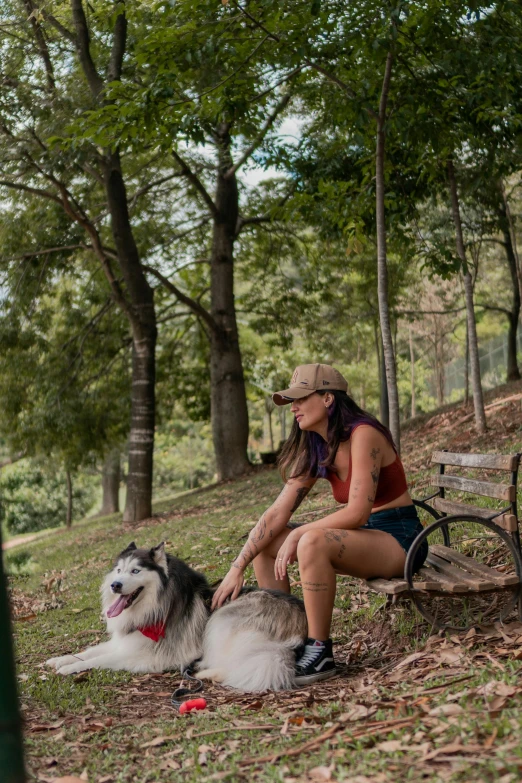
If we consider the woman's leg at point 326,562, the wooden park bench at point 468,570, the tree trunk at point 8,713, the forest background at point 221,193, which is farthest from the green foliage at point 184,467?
the tree trunk at point 8,713

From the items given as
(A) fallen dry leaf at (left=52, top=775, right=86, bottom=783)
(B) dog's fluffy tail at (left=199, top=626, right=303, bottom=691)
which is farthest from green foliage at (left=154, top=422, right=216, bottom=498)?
(A) fallen dry leaf at (left=52, top=775, right=86, bottom=783)

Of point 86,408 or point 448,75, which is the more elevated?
point 448,75

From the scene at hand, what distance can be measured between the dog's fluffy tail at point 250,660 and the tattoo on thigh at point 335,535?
0.72 metres

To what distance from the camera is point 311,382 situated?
4883mm

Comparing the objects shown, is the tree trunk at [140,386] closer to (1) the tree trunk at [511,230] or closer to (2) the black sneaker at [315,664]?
(1) the tree trunk at [511,230]

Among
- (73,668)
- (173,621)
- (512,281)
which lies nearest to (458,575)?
(173,621)

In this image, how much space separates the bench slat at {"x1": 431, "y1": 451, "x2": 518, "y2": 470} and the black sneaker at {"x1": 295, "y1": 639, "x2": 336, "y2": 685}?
1507 mm

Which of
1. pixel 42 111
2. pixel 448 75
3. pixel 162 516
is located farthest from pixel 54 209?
pixel 448 75

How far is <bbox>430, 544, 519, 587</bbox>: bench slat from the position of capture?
434 centimetres

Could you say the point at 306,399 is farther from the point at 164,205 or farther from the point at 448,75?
the point at 164,205

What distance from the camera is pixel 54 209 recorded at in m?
16.8

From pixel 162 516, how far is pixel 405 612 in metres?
11.3

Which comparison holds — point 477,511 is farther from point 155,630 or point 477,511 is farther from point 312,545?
point 155,630

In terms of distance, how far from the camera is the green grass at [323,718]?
2992 mm
